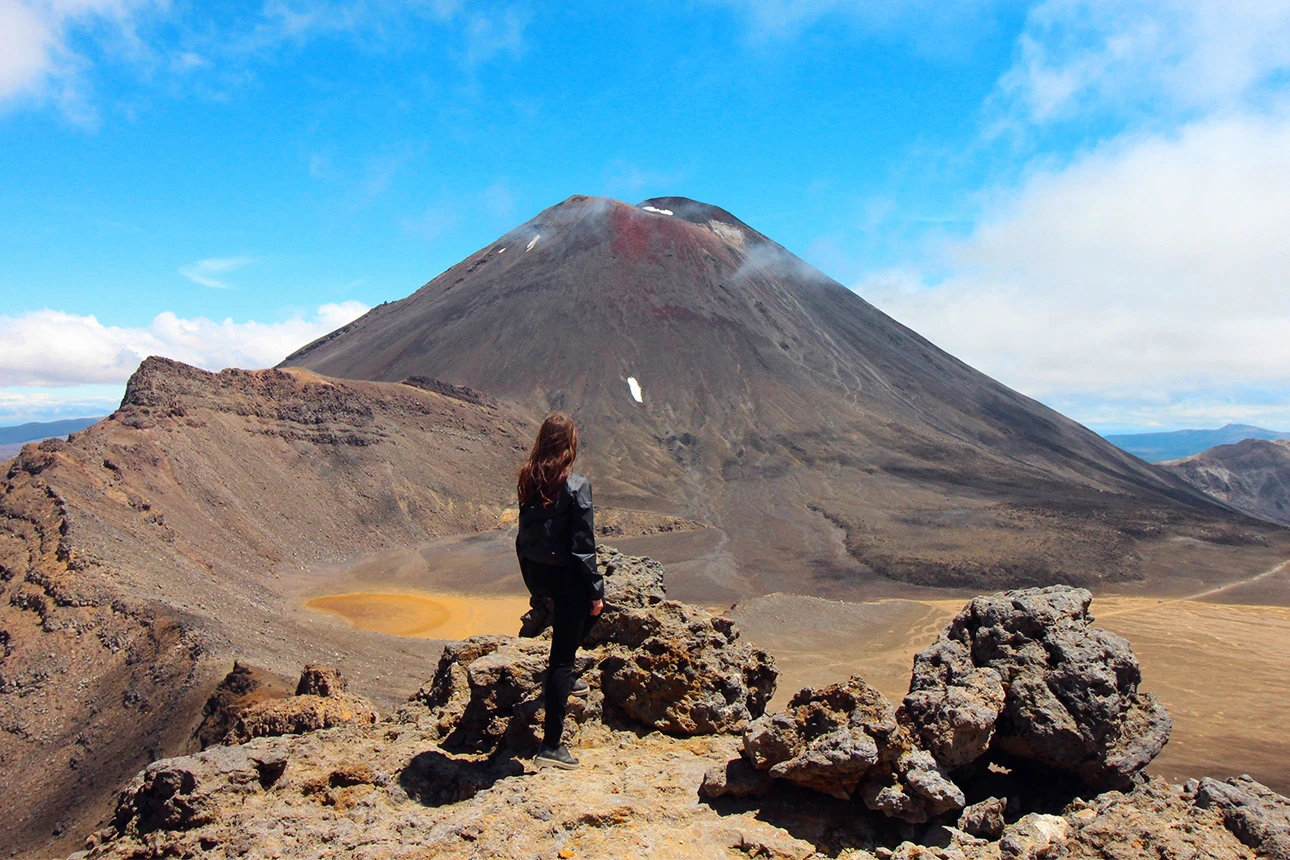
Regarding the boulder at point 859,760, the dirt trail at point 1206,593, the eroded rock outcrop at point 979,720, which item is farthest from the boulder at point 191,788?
the dirt trail at point 1206,593

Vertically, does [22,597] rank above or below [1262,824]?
below

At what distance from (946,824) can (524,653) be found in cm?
264

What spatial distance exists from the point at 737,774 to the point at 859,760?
2.04 feet

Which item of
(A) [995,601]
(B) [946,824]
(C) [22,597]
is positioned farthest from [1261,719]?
(C) [22,597]

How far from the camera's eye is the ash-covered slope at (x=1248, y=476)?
72.9 meters

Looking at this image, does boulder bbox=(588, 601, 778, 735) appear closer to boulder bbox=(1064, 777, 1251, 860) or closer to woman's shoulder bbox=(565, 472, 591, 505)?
woman's shoulder bbox=(565, 472, 591, 505)

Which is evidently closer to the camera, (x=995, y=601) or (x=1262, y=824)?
(x=1262, y=824)

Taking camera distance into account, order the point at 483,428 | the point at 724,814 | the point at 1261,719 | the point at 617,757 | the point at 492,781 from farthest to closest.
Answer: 1. the point at 483,428
2. the point at 1261,719
3. the point at 617,757
4. the point at 492,781
5. the point at 724,814

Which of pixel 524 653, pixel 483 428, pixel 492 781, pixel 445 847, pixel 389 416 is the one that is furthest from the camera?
pixel 483 428

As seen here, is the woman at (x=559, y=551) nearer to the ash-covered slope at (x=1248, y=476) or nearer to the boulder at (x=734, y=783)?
the boulder at (x=734, y=783)

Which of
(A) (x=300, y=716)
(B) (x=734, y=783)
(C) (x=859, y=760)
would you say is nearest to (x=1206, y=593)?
(C) (x=859, y=760)

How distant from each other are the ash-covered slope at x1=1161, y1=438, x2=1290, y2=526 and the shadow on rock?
279 feet

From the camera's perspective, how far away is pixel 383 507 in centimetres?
3075

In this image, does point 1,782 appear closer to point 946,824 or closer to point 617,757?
point 617,757
